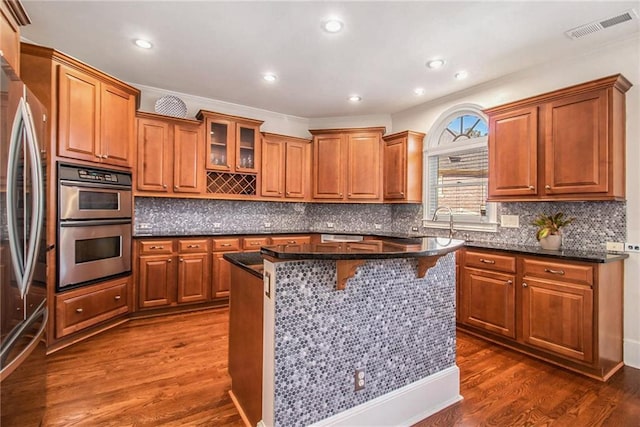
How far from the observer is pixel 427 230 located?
454 centimetres

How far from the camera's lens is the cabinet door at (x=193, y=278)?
150 inches

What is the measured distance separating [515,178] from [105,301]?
4.26 metres

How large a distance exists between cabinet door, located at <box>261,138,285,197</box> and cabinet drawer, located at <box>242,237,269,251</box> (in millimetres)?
710

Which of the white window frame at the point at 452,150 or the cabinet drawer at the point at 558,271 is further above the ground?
the white window frame at the point at 452,150

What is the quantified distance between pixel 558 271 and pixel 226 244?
3.48 meters

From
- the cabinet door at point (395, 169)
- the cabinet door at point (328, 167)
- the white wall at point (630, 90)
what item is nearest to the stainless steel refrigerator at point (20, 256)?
the cabinet door at point (328, 167)

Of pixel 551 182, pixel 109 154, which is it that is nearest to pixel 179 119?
pixel 109 154

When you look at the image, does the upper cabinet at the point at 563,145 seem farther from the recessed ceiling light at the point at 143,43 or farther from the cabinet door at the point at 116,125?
the cabinet door at the point at 116,125

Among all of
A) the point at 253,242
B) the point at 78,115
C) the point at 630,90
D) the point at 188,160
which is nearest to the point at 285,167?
the point at 253,242

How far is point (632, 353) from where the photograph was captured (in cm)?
264

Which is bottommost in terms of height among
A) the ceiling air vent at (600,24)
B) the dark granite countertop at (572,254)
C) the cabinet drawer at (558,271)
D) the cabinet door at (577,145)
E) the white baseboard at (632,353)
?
the white baseboard at (632,353)

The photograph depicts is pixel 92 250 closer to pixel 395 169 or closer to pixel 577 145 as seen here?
pixel 395 169

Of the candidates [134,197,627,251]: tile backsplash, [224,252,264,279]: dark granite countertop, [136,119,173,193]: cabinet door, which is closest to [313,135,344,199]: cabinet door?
[134,197,627,251]: tile backsplash

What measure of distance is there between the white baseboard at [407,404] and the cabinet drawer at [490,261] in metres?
1.28
